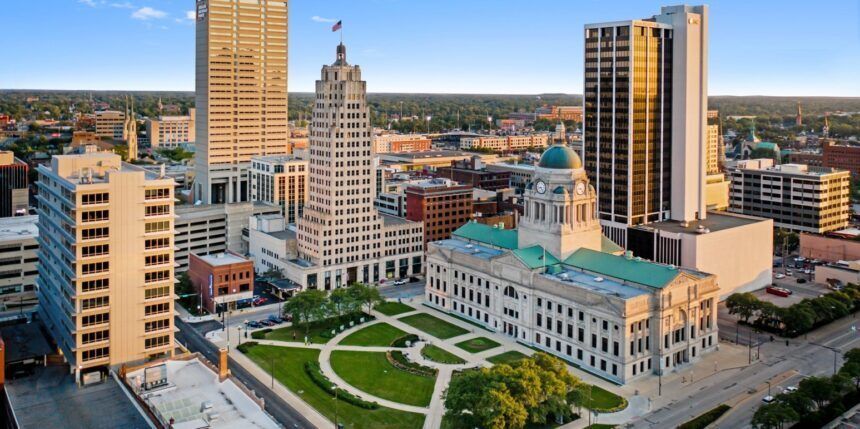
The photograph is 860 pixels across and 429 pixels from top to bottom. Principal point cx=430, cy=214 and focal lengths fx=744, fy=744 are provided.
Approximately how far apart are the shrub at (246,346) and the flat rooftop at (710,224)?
270ft

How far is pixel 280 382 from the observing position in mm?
106312

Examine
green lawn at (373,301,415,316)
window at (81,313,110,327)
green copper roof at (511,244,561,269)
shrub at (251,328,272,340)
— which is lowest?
shrub at (251,328,272,340)

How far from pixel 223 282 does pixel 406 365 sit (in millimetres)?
46020

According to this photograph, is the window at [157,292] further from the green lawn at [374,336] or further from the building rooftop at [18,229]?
the building rooftop at [18,229]

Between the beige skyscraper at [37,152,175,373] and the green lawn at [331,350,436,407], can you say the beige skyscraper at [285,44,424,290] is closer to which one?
the green lawn at [331,350,436,407]

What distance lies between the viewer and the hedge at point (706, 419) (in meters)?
89.8

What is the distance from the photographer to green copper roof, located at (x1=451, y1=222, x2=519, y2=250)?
461 ft

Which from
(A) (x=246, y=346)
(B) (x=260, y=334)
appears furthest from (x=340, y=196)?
(A) (x=246, y=346)

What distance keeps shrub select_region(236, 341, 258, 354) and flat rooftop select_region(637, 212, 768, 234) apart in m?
82.4

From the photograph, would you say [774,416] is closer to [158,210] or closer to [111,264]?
[158,210]

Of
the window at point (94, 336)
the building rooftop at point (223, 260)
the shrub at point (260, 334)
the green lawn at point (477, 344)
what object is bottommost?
the green lawn at point (477, 344)

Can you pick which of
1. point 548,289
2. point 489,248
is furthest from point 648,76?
point 548,289

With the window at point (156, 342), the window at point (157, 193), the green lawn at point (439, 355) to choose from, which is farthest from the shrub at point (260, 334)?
the window at point (157, 193)

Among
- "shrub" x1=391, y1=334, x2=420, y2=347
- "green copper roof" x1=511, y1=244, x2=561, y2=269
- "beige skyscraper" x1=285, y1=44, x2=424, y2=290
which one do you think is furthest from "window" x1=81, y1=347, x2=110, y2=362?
"green copper roof" x1=511, y1=244, x2=561, y2=269
